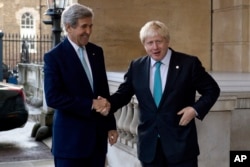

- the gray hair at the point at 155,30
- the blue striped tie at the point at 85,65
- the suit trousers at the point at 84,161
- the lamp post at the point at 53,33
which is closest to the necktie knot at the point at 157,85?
the gray hair at the point at 155,30

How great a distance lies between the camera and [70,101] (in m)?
3.26

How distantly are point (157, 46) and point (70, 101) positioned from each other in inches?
26.8

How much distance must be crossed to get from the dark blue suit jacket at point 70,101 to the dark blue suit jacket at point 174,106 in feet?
1.07

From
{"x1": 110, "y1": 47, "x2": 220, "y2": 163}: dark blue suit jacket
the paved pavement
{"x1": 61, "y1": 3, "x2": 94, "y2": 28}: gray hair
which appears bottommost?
the paved pavement

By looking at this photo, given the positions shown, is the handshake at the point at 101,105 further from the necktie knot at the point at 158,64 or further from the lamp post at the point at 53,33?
the lamp post at the point at 53,33

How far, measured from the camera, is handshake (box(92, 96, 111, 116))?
10.9ft

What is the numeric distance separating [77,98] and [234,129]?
2197mm

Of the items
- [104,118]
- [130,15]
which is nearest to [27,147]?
[130,15]

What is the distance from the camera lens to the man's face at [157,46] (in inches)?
131

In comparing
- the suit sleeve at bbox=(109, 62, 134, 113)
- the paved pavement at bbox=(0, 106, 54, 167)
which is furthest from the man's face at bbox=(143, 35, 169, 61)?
the paved pavement at bbox=(0, 106, 54, 167)

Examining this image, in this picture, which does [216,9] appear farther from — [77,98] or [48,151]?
[77,98]

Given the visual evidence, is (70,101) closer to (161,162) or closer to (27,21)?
(161,162)

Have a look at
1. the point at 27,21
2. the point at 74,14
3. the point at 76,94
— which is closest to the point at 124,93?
the point at 76,94

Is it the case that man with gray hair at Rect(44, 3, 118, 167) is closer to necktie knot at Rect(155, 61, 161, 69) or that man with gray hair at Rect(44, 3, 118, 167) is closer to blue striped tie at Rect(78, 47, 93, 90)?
blue striped tie at Rect(78, 47, 93, 90)
